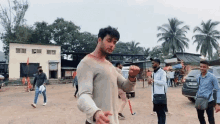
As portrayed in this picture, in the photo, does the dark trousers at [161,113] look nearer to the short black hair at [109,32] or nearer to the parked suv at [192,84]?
the short black hair at [109,32]

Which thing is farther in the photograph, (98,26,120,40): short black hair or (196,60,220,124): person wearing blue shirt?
(196,60,220,124): person wearing blue shirt

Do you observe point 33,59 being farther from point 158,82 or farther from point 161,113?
point 161,113

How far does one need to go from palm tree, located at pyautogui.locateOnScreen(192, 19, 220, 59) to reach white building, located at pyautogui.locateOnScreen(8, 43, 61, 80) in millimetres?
26897

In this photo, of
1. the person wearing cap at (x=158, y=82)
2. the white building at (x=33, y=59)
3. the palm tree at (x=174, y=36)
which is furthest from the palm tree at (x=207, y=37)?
the person wearing cap at (x=158, y=82)

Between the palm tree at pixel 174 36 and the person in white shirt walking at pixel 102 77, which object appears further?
the palm tree at pixel 174 36

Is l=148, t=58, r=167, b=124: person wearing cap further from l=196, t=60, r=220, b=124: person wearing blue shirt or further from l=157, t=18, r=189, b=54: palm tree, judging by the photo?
l=157, t=18, r=189, b=54: palm tree

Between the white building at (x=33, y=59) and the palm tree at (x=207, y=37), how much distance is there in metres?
26.9

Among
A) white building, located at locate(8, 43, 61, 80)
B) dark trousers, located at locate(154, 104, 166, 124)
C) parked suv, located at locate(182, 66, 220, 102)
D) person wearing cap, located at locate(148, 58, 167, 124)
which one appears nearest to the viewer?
dark trousers, located at locate(154, 104, 166, 124)

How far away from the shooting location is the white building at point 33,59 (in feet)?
86.2

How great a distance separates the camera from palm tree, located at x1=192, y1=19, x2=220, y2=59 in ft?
104

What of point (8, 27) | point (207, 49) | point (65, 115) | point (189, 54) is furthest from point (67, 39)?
point (65, 115)

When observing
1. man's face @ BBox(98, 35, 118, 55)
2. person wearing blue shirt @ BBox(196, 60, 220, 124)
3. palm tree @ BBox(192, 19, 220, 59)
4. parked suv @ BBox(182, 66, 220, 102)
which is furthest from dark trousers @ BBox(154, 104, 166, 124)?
palm tree @ BBox(192, 19, 220, 59)

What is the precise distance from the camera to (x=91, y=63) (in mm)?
1610

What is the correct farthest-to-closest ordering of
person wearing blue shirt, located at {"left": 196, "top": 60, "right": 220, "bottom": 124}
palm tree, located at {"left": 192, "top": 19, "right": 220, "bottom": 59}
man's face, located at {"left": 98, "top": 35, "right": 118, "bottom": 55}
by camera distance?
1. palm tree, located at {"left": 192, "top": 19, "right": 220, "bottom": 59}
2. person wearing blue shirt, located at {"left": 196, "top": 60, "right": 220, "bottom": 124}
3. man's face, located at {"left": 98, "top": 35, "right": 118, "bottom": 55}
